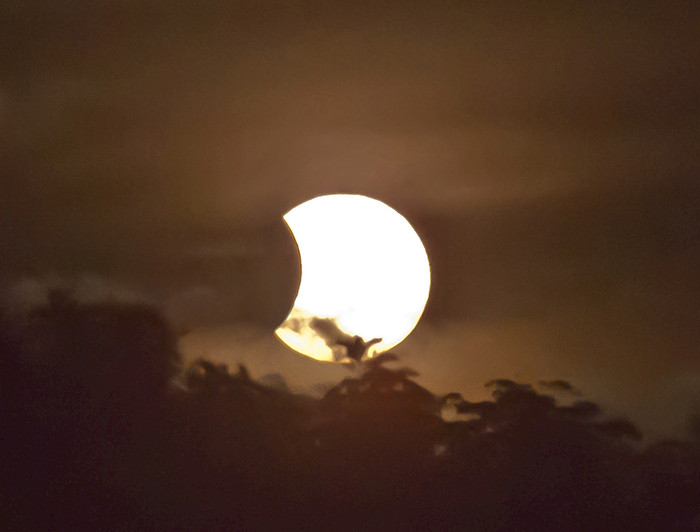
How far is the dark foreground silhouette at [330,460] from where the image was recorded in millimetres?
4895

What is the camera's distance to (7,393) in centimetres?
504

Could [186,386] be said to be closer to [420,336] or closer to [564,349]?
[420,336]

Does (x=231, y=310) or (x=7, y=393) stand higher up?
(x=231, y=310)

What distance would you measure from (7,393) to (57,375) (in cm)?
36

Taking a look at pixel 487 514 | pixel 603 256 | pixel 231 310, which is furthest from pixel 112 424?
pixel 603 256

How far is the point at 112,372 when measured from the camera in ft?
16.6

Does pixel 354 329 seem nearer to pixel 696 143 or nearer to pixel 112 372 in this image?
pixel 112 372

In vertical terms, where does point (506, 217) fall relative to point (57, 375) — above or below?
above

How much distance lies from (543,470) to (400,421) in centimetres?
103

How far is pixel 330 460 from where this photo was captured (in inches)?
193

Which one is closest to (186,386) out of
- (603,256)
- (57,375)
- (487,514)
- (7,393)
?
(57,375)

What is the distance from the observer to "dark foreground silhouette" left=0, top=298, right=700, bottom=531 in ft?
16.1

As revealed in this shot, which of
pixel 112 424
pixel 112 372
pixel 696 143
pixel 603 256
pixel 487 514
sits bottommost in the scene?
pixel 487 514

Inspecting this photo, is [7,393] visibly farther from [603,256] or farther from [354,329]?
[603,256]
